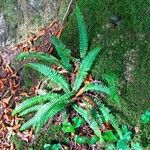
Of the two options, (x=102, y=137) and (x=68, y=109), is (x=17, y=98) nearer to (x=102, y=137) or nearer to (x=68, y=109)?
(x=68, y=109)

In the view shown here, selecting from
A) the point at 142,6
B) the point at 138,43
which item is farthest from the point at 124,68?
the point at 142,6

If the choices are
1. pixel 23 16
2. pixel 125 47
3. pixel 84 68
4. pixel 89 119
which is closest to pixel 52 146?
pixel 89 119

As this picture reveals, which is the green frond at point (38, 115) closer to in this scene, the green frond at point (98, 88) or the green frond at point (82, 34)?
the green frond at point (98, 88)

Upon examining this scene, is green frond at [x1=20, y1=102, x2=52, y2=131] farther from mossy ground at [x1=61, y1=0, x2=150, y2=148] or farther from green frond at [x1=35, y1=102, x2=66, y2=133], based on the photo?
mossy ground at [x1=61, y1=0, x2=150, y2=148]

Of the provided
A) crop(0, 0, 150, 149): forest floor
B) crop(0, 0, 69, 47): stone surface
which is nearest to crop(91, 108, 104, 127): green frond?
crop(0, 0, 150, 149): forest floor

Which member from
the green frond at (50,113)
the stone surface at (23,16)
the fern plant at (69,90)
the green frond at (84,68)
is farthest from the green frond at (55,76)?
the stone surface at (23,16)

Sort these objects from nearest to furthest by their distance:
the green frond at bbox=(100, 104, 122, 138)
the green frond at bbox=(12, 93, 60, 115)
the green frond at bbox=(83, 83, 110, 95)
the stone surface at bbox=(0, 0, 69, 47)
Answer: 1. the green frond at bbox=(100, 104, 122, 138)
2. the green frond at bbox=(83, 83, 110, 95)
3. the green frond at bbox=(12, 93, 60, 115)
4. the stone surface at bbox=(0, 0, 69, 47)
